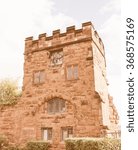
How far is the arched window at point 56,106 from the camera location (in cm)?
1744

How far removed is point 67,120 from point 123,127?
10888 millimetres

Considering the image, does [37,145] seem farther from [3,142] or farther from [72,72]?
[72,72]

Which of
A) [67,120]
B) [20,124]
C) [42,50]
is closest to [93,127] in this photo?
[67,120]

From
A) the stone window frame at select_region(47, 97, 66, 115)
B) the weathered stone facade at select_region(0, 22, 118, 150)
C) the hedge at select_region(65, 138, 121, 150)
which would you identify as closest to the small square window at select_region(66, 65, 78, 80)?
the weathered stone facade at select_region(0, 22, 118, 150)

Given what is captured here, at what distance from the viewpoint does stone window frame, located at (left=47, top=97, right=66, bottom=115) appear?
1739 cm

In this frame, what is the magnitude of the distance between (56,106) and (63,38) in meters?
5.70

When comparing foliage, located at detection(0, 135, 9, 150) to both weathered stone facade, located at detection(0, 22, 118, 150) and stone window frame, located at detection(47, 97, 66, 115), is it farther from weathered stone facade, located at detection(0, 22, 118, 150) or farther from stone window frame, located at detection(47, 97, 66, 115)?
stone window frame, located at detection(47, 97, 66, 115)

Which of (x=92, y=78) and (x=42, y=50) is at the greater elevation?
(x=42, y=50)

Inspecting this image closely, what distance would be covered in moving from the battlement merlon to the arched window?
4.64 meters

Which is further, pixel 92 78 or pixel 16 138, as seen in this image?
pixel 16 138

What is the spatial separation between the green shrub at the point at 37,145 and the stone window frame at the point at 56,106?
243cm

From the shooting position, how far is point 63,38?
61.4 ft

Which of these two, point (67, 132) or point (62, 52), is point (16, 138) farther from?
point (62, 52)

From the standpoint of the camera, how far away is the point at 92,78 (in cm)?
1662
